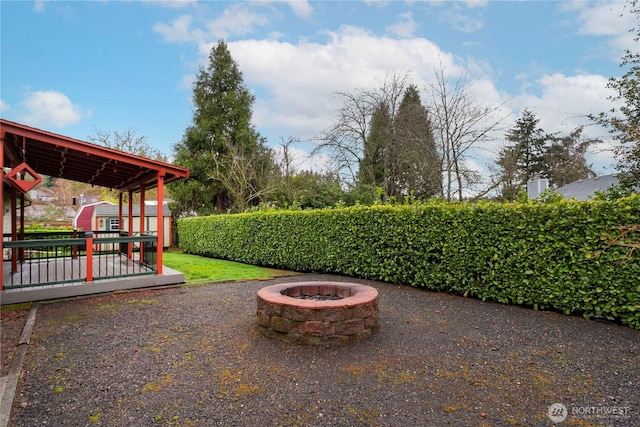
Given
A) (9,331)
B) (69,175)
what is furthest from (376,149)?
(9,331)

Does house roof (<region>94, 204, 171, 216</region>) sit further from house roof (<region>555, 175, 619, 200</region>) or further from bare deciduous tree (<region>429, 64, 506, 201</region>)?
house roof (<region>555, 175, 619, 200</region>)

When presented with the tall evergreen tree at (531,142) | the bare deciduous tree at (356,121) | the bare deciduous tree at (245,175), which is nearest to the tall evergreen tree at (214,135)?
the bare deciduous tree at (245,175)

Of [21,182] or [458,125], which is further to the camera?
[458,125]

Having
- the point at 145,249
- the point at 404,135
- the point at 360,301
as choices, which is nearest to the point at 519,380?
the point at 360,301

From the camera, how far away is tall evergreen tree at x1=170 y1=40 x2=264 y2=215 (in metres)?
21.5

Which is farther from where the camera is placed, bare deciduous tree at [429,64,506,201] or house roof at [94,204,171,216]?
house roof at [94,204,171,216]

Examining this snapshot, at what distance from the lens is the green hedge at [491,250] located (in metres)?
4.63

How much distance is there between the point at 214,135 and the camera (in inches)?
875

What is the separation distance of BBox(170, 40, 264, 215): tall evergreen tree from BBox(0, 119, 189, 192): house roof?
34.1 ft

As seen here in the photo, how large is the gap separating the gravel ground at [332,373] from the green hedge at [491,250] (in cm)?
48

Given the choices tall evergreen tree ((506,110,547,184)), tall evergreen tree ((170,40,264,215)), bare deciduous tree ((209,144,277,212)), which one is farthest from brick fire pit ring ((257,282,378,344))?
tall evergreen tree ((506,110,547,184))

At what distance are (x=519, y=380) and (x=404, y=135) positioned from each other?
48.8 feet

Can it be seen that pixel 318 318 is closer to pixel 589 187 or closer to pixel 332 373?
pixel 332 373

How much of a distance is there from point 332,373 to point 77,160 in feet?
26.9
